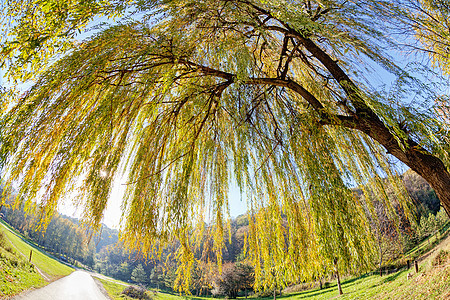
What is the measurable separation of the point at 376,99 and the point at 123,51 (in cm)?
222

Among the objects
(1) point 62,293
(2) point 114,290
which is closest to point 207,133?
(1) point 62,293

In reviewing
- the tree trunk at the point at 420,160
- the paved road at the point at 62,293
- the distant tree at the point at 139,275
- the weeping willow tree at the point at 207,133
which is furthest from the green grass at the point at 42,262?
the tree trunk at the point at 420,160

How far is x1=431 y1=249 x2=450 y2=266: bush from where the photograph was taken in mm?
7392

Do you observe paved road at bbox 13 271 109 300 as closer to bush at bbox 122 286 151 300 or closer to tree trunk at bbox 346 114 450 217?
bush at bbox 122 286 151 300

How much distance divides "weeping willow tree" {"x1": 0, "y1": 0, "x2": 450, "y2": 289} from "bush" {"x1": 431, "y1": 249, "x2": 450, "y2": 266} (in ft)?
27.0

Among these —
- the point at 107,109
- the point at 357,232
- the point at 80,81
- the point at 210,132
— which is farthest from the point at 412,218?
the point at 80,81

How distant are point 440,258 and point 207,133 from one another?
1004 cm

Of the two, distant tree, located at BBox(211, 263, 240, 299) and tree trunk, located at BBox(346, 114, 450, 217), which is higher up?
tree trunk, located at BBox(346, 114, 450, 217)

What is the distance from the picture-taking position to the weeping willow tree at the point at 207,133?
5.61 feet

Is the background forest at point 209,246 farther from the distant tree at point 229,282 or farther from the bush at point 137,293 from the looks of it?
the bush at point 137,293

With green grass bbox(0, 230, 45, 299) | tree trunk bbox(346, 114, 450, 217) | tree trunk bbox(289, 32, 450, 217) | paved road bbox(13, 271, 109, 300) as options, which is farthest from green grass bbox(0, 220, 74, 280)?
tree trunk bbox(346, 114, 450, 217)

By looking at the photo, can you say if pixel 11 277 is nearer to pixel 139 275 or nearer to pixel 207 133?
pixel 207 133

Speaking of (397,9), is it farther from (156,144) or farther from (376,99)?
(156,144)

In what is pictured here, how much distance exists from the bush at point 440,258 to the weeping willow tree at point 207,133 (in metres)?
8.23
